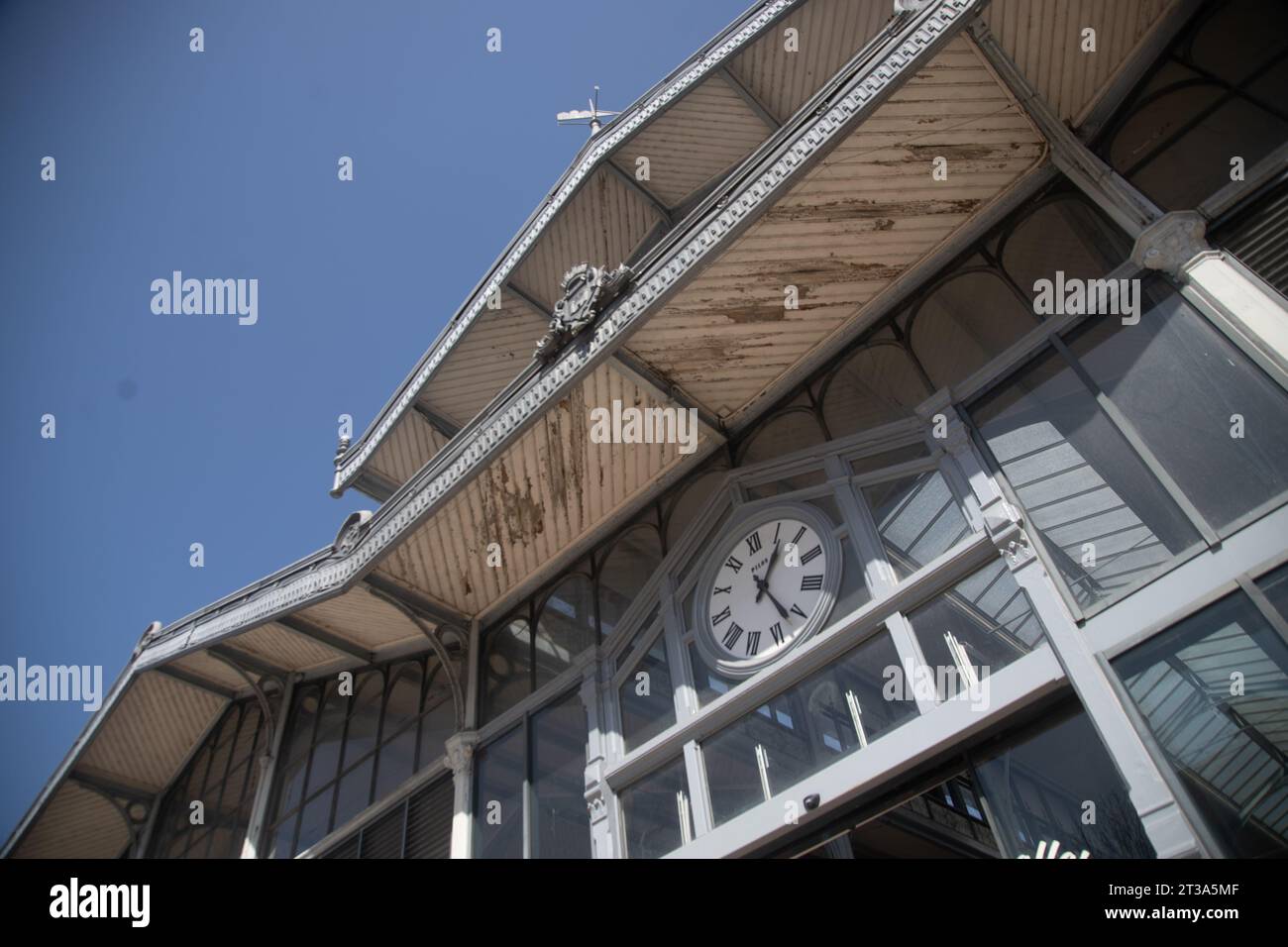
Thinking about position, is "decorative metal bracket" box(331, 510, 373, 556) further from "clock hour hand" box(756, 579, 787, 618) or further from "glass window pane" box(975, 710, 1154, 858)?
"glass window pane" box(975, 710, 1154, 858)

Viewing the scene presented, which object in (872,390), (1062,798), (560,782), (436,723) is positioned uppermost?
(872,390)

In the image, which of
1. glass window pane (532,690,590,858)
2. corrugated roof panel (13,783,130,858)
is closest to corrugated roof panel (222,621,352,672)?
glass window pane (532,690,590,858)

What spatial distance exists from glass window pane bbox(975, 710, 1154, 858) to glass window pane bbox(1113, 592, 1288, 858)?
1.52 ft

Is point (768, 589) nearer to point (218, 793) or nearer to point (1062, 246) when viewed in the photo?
point (1062, 246)

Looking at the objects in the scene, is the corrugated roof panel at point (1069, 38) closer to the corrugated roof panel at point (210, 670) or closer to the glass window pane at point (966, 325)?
the glass window pane at point (966, 325)

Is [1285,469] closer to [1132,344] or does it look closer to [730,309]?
[1132,344]

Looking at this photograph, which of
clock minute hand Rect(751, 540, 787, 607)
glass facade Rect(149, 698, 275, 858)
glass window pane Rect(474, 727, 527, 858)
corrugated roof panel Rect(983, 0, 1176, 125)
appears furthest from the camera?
glass facade Rect(149, 698, 275, 858)

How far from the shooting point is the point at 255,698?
49.8 feet

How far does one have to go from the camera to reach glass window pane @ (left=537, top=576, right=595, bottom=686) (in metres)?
11.2

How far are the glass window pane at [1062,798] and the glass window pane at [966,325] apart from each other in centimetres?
334

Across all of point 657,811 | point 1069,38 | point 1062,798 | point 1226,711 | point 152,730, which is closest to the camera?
point 1226,711

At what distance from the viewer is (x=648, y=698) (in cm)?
1001

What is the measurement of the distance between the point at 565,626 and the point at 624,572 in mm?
993

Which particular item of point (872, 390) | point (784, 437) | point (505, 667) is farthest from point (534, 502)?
point (872, 390)
